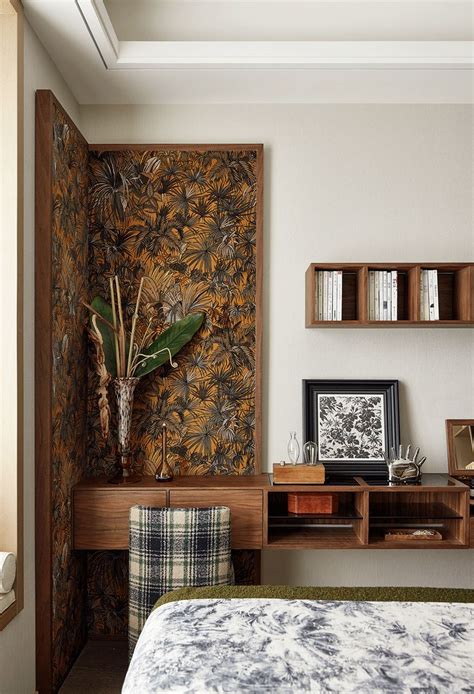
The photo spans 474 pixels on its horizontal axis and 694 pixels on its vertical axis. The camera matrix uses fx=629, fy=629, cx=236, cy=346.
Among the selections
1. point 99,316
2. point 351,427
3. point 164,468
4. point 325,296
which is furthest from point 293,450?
point 99,316

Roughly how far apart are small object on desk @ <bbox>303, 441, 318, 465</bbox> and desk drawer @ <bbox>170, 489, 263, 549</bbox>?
30 centimetres

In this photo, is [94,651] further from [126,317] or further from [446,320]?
[446,320]

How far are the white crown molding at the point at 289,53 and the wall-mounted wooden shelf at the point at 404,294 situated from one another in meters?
0.87

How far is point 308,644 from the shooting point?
1.53 m

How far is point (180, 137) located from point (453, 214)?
142 cm

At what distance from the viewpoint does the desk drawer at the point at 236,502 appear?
2.81 m

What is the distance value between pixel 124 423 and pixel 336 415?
1025mm

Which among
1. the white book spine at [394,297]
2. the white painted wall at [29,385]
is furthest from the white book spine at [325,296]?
the white painted wall at [29,385]

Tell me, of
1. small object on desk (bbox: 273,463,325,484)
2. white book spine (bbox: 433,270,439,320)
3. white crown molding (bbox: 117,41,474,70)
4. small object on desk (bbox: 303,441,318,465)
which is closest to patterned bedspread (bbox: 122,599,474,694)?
small object on desk (bbox: 273,463,325,484)

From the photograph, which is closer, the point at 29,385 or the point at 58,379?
the point at 29,385

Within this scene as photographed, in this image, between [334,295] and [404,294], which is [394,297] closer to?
[404,294]

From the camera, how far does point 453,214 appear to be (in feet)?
10.3

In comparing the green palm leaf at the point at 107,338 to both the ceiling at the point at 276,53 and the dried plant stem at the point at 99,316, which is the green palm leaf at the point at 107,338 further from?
the ceiling at the point at 276,53

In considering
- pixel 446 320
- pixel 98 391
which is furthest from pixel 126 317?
pixel 446 320
